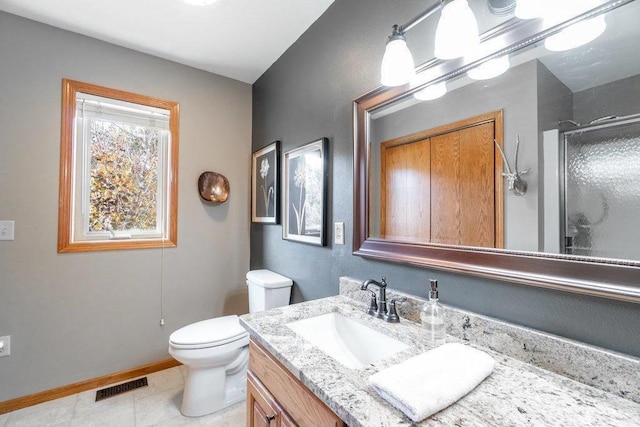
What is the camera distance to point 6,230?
166 cm

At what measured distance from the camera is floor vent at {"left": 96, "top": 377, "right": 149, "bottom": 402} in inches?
70.6

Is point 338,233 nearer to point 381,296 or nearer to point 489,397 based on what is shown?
point 381,296

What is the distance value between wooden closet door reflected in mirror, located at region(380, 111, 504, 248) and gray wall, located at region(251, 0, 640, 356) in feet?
0.53

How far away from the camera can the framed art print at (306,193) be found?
160cm

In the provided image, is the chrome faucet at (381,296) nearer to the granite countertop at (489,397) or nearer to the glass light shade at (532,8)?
the granite countertop at (489,397)

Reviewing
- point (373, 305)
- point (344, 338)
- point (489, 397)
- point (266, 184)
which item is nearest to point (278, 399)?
point (344, 338)

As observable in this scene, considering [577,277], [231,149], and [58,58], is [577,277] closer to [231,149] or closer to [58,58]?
[231,149]

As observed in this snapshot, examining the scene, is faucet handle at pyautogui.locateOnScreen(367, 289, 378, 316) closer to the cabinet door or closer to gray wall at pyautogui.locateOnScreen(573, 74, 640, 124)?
the cabinet door

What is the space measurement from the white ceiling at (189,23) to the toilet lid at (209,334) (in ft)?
6.27

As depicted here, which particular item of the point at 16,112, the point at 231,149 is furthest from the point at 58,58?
the point at 231,149

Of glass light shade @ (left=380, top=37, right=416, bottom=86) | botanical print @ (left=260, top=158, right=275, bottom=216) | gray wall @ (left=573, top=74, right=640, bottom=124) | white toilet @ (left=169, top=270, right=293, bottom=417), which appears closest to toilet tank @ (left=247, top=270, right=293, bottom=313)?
white toilet @ (left=169, top=270, right=293, bottom=417)

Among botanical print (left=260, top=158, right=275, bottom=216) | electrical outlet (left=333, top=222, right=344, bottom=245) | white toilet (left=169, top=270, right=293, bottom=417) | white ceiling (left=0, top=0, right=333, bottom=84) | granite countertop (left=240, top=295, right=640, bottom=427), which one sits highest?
white ceiling (left=0, top=0, right=333, bottom=84)

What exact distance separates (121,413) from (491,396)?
200 cm

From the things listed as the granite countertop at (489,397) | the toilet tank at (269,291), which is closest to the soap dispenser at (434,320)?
the granite countertop at (489,397)
